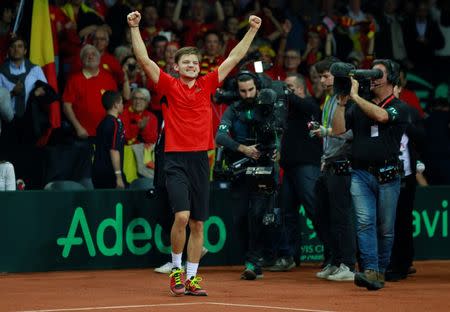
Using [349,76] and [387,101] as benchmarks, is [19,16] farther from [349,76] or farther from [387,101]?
[387,101]

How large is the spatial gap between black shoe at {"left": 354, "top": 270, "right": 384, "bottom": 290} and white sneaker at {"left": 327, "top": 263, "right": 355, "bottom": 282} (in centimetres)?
117

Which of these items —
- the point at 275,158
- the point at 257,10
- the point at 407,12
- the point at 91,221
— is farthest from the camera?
the point at 407,12

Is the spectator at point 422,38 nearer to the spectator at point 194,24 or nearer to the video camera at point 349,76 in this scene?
the spectator at point 194,24

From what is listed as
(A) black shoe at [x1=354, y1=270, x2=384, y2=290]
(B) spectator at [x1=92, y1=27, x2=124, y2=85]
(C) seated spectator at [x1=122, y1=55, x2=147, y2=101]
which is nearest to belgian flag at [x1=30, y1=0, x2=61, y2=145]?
(B) spectator at [x1=92, y1=27, x2=124, y2=85]

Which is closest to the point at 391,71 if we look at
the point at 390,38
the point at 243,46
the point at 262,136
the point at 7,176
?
the point at 243,46

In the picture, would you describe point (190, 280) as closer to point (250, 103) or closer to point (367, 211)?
point (367, 211)

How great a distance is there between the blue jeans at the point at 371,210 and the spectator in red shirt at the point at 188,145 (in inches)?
61.1

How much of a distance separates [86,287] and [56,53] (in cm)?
560

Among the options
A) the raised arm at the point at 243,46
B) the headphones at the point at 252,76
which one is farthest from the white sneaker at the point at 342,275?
the raised arm at the point at 243,46

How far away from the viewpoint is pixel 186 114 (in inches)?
493

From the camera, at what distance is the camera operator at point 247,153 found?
14273 mm

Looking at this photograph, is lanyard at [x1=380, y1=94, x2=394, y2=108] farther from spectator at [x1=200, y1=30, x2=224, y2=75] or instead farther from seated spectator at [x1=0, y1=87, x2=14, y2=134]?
spectator at [x1=200, y1=30, x2=224, y2=75]

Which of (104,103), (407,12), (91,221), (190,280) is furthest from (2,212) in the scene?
(407,12)

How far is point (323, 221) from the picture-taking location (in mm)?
14961
